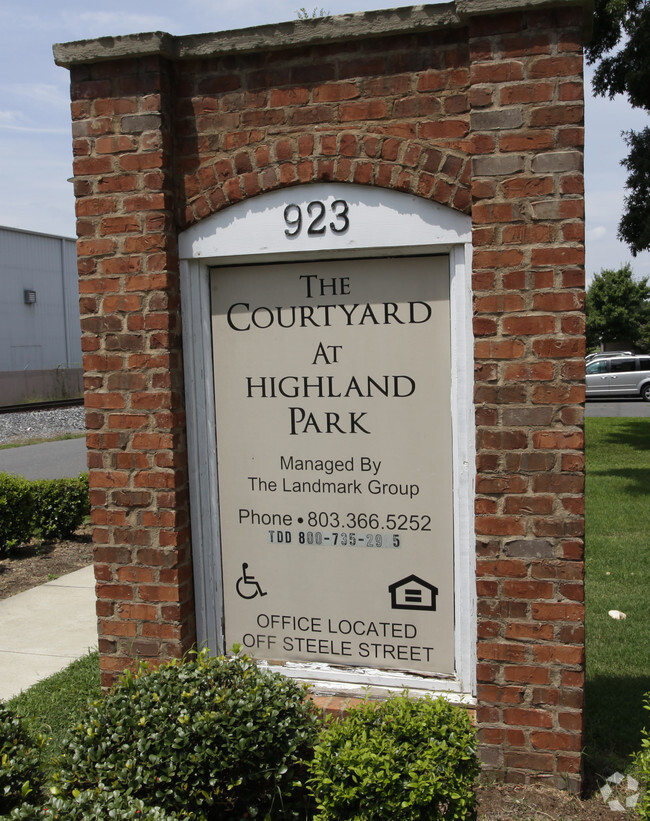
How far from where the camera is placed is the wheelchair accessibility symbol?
12.9ft

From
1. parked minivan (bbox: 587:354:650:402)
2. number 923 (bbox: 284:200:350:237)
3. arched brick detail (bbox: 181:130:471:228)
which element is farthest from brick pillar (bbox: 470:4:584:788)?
parked minivan (bbox: 587:354:650:402)

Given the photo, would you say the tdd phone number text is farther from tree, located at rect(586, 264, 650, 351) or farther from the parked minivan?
tree, located at rect(586, 264, 650, 351)

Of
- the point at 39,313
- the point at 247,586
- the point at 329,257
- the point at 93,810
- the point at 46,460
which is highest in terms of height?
the point at 39,313

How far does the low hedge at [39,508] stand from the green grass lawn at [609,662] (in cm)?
322

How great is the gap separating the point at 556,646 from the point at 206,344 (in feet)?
6.90

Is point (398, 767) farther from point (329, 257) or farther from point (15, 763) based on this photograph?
point (329, 257)

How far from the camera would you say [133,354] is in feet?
12.3

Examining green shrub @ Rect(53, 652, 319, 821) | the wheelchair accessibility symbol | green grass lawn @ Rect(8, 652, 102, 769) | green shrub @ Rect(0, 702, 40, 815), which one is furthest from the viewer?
green grass lawn @ Rect(8, 652, 102, 769)

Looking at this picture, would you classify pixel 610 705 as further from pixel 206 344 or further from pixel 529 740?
pixel 206 344

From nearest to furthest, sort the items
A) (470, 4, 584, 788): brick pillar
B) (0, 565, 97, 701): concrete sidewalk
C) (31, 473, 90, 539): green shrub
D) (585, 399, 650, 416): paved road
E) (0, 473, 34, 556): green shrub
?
(470, 4, 584, 788): brick pillar, (0, 565, 97, 701): concrete sidewalk, (0, 473, 34, 556): green shrub, (31, 473, 90, 539): green shrub, (585, 399, 650, 416): paved road

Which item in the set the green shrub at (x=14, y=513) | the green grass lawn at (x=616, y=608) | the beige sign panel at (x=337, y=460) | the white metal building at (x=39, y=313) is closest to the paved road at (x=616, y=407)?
the green grass lawn at (x=616, y=608)

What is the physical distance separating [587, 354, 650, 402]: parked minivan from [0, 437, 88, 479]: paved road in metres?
19.0

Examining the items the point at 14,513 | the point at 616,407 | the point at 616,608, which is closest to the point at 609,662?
the point at 616,608

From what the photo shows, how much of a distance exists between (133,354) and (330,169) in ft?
4.11
